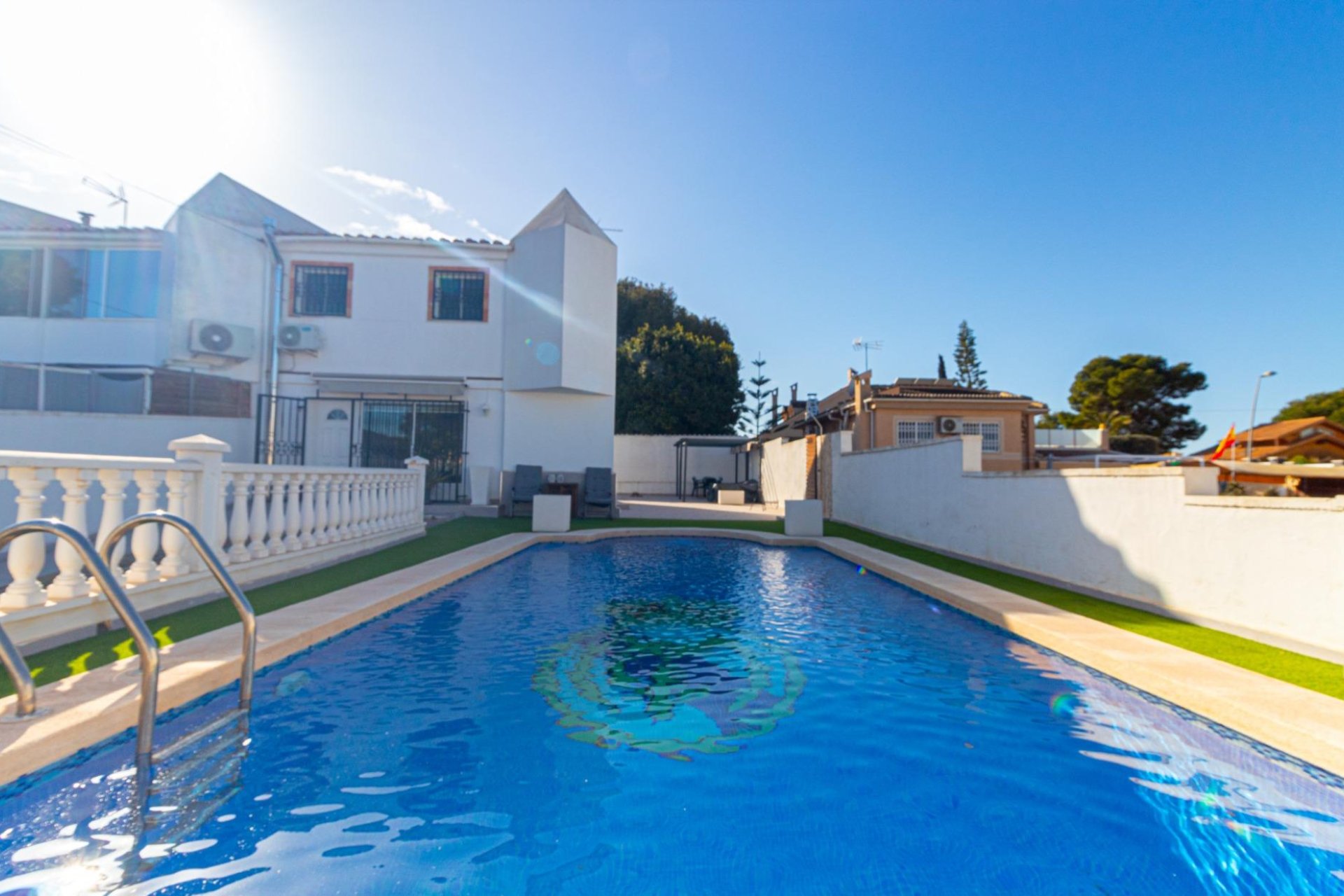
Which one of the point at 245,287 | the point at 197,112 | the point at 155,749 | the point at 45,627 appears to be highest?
the point at 197,112

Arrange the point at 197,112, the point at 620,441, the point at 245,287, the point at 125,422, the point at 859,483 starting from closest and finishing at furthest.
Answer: the point at 197,112 < the point at 125,422 < the point at 859,483 < the point at 245,287 < the point at 620,441

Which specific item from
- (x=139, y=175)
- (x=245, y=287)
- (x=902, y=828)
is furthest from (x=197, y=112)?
(x=902, y=828)

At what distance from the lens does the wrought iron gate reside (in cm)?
1706

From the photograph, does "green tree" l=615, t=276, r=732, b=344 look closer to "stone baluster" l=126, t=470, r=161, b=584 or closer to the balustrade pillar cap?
the balustrade pillar cap

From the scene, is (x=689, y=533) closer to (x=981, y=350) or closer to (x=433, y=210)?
(x=433, y=210)

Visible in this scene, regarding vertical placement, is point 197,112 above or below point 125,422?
above

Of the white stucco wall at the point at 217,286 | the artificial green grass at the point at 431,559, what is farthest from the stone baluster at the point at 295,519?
the white stucco wall at the point at 217,286

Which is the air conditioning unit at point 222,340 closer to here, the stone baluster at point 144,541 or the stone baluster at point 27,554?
the stone baluster at point 144,541

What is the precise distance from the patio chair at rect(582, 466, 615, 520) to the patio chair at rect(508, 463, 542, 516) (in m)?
1.22

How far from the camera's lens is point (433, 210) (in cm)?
1888

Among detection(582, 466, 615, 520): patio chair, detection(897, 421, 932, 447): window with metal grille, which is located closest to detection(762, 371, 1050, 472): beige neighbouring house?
detection(897, 421, 932, 447): window with metal grille

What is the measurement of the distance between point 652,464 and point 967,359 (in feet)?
129

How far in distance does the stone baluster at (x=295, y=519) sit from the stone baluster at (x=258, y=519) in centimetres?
49

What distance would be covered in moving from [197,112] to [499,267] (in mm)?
7943
